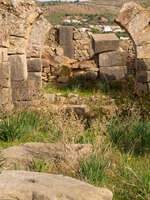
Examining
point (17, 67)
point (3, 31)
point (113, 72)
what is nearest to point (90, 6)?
point (113, 72)

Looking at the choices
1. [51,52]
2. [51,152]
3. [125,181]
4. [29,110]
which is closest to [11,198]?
[125,181]

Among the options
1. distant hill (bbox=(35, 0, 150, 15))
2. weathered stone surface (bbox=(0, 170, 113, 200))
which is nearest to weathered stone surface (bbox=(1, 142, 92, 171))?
weathered stone surface (bbox=(0, 170, 113, 200))

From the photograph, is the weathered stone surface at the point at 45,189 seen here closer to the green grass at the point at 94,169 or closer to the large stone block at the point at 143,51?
the green grass at the point at 94,169

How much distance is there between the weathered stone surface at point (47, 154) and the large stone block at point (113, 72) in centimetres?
718

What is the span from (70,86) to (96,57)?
6.45 feet

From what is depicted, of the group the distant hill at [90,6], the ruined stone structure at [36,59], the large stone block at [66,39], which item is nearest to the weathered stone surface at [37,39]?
the ruined stone structure at [36,59]

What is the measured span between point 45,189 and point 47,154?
5.32 ft

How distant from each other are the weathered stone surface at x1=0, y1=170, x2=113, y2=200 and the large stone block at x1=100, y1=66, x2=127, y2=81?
8791mm

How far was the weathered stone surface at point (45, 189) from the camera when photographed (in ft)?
7.64

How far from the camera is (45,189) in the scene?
2389 mm

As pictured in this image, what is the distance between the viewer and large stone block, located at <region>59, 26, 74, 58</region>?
13141 mm

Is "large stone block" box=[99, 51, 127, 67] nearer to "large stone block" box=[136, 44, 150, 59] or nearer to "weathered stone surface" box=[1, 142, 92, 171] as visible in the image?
"large stone block" box=[136, 44, 150, 59]

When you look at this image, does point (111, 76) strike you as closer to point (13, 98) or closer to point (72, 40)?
point (72, 40)

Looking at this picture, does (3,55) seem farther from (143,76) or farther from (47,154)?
(143,76)
